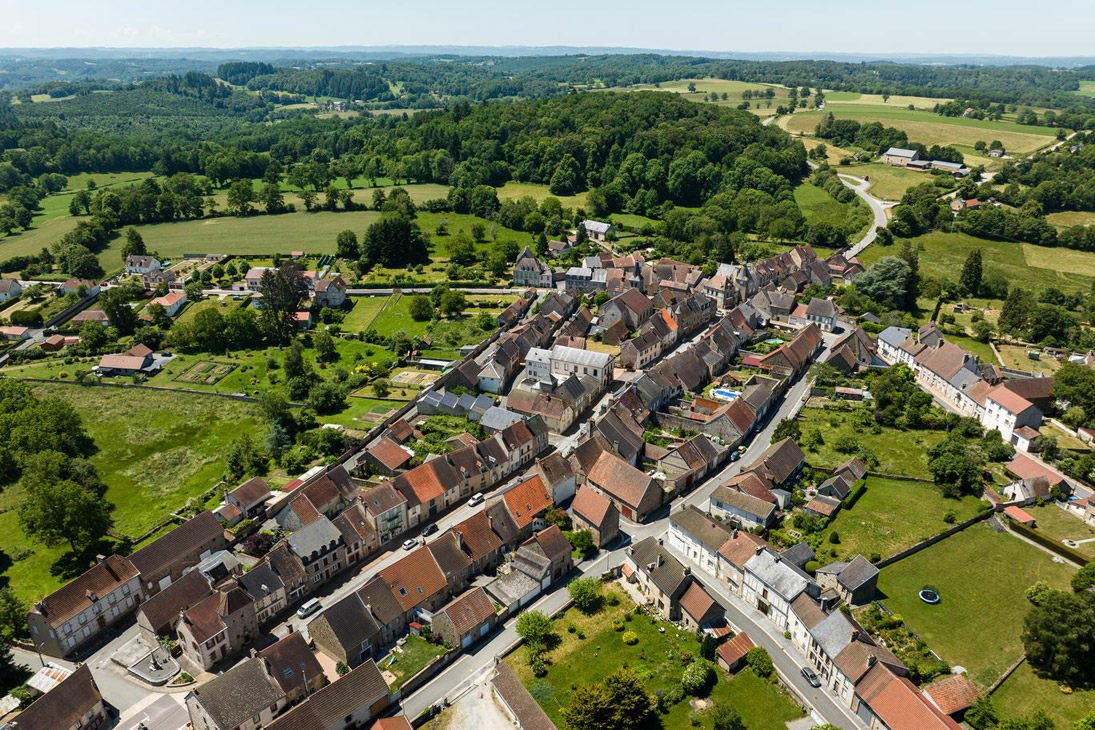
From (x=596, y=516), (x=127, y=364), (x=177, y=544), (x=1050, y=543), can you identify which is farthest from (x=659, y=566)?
(x=127, y=364)

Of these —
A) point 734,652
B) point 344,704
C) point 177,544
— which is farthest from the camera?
point 177,544

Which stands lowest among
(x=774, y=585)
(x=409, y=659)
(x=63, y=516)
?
(x=409, y=659)

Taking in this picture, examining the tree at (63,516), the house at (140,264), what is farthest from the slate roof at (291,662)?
the house at (140,264)

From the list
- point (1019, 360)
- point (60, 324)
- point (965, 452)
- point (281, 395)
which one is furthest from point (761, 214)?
point (60, 324)

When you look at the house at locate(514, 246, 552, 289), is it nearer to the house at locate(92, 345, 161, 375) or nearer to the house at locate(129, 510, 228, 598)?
the house at locate(92, 345, 161, 375)

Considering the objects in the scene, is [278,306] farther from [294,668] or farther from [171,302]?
[294,668]

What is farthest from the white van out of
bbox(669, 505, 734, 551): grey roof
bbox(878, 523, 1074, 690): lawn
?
bbox(878, 523, 1074, 690): lawn

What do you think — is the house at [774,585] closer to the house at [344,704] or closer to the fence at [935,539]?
the fence at [935,539]
